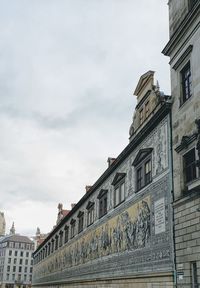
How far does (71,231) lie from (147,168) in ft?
65.1

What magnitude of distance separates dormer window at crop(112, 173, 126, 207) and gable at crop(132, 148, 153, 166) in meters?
2.12

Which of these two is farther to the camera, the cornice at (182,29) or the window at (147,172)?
the window at (147,172)

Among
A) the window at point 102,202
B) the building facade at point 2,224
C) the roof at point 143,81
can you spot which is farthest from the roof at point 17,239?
the roof at point 143,81

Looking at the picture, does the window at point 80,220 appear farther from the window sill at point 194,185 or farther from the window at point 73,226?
the window sill at point 194,185

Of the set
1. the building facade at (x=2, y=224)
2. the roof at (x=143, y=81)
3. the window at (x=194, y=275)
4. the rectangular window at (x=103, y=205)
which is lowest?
the window at (x=194, y=275)

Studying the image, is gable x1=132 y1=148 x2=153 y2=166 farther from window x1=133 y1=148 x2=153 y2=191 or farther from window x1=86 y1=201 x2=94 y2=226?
window x1=86 y1=201 x2=94 y2=226

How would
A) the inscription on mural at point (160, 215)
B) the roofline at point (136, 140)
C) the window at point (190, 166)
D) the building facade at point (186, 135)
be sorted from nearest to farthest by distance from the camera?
the building facade at point (186, 135), the window at point (190, 166), the inscription on mural at point (160, 215), the roofline at point (136, 140)

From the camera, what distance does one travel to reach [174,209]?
567 inches

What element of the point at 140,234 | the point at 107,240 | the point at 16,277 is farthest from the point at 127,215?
the point at 16,277

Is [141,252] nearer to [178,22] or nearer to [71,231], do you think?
[178,22]

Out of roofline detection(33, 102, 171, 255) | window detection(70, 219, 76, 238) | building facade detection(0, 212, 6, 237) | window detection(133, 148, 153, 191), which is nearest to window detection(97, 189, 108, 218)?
roofline detection(33, 102, 171, 255)

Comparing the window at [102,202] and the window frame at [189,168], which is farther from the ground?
the window at [102,202]

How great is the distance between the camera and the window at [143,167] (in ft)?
57.8

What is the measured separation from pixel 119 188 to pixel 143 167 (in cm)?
407
